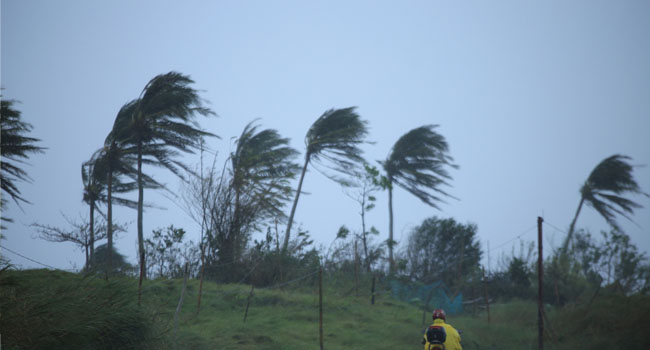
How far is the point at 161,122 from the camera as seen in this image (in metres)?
21.7

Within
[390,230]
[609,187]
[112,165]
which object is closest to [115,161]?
[112,165]

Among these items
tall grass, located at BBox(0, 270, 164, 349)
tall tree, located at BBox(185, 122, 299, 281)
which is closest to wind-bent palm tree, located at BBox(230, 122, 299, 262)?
tall tree, located at BBox(185, 122, 299, 281)

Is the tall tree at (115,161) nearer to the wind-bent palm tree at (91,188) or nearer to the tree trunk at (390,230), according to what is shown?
the wind-bent palm tree at (91,188)

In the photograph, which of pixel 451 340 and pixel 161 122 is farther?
pixel 161 122

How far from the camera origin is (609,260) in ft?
87.9

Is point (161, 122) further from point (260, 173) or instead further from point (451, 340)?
point (451, 340)

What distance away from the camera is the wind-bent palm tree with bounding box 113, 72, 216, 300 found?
70.9 feet

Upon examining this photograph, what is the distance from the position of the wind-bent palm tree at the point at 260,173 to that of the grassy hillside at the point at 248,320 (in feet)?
12.7

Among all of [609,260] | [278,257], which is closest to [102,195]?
[278,257]

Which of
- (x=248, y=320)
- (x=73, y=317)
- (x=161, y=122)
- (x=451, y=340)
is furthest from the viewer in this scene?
(x=161, y=122)

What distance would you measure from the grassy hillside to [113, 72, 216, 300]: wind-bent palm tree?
682 centimetres

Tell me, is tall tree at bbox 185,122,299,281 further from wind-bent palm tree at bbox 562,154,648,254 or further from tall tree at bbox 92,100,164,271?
wind-bent palm tree at bbox 562,154,648,254

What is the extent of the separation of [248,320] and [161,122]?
1085 cm

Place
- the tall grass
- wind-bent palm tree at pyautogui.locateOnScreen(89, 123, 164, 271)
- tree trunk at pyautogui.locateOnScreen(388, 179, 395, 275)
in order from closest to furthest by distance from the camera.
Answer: the tall grass, wind-bent palm tree at pyautogui.locateOnScreen(89, 123, 164, 271), tree trunk at pyautogui.locateOnScreen(388, 179, 395, 275)
